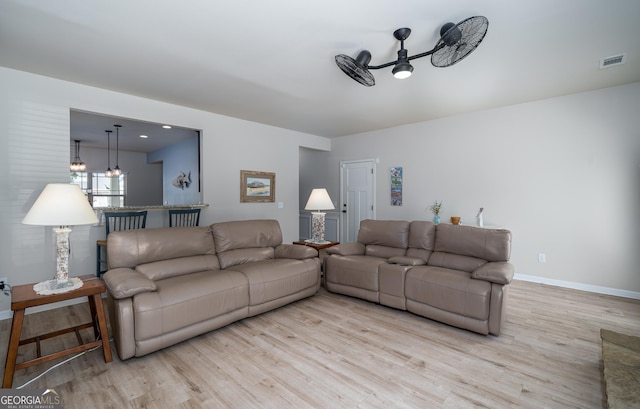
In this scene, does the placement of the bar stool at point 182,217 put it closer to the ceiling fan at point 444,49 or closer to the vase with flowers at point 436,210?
the ceiling fan at point 444,49

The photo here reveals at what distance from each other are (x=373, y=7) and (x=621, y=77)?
11.1 ft

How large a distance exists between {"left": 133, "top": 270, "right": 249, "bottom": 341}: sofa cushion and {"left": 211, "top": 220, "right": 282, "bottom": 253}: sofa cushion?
0.55m

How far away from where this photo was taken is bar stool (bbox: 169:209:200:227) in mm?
4133

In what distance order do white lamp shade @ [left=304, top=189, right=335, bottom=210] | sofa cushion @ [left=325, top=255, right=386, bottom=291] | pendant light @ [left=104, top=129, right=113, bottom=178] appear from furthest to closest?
pendant light @ [left=104, top=129, right=113, bottom=178]
white lamp shade @ [left=304, top=189, right=335, bottom=210]
sofa cushion @ [left=325, top=255, right=386, bottom=291]

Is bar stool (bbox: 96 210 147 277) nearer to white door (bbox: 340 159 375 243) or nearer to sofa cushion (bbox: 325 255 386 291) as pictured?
sofa cushion (bbox: 325 255 386 291)

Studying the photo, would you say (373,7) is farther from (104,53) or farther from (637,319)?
(637,319)

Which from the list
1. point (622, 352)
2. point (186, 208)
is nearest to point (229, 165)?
point (186, 208)

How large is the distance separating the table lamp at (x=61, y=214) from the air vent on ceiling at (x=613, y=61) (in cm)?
494

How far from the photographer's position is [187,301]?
95.0 inches

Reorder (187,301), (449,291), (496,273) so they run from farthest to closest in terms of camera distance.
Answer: (449,291)
(496,273)
(187,301)

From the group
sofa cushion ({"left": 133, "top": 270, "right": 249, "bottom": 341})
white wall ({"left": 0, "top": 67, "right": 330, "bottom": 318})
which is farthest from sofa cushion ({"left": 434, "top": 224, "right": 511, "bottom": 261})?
white wall ({"left": 0, "top": 67, "right": 330, "bottom": 318})

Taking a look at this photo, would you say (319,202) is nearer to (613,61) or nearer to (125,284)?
(125,284)

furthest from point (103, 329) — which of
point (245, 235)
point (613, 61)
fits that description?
point (613, 61)

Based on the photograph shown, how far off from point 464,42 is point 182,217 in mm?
3930
